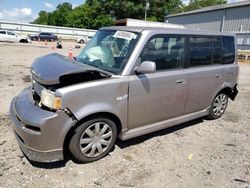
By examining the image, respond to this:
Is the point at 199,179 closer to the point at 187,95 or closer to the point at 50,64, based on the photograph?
the point at 187,95

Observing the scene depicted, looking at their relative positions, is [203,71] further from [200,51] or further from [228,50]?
[228,50]

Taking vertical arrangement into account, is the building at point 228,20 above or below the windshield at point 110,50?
above

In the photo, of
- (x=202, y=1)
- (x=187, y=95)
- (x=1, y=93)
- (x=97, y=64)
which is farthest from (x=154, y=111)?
(x=202, y=1)

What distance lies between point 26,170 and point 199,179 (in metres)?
2.30

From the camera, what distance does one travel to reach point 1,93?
6.14m

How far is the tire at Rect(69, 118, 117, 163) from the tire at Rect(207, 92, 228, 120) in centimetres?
254

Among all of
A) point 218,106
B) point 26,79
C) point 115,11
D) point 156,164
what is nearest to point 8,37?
point 26,79

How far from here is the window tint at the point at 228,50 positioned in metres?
4.77

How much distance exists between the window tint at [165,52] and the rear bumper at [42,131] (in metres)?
1.49

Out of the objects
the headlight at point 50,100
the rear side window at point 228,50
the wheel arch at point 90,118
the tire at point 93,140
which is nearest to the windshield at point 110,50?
the wheel arch at point 90,118

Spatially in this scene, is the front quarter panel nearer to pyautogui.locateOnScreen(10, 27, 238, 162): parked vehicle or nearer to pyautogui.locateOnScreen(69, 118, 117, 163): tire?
pyautogui.locateOnScreen(10, 27, 238, 162): parked vehicle

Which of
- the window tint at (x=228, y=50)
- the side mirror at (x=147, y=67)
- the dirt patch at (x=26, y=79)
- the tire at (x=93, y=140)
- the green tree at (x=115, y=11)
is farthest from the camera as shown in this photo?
the green tree at (x=115, y=11)

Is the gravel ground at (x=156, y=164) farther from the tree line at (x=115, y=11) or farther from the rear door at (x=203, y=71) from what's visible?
the tree line at (x=115, y=11)

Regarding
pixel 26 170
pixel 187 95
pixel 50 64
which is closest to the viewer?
pixel 26 170
